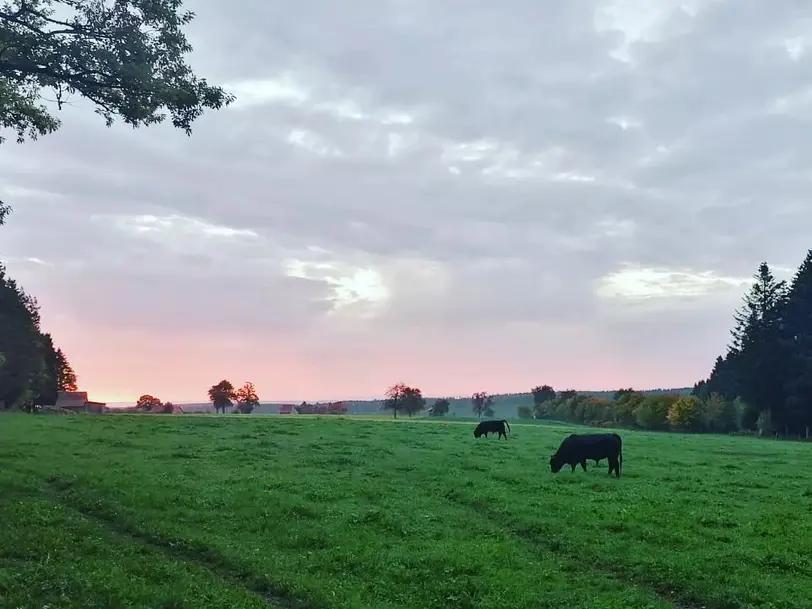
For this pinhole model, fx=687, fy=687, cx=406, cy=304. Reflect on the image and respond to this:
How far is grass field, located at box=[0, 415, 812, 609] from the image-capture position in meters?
13.2

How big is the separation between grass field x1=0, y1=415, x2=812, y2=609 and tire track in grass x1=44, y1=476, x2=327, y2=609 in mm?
57

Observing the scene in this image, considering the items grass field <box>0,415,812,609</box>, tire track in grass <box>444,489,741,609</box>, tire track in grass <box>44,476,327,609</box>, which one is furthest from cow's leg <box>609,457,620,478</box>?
tire track in grass <box>44,476,327,609</box>

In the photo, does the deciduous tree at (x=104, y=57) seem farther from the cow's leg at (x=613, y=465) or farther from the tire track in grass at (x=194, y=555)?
the cow's leg at (x=613, y=465)

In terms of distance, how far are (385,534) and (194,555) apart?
4.83 metres

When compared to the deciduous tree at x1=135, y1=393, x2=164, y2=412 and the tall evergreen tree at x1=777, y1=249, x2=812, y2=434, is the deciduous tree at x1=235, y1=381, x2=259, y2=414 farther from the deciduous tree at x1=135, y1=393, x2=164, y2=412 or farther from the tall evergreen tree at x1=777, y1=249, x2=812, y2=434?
the tall evergreen tree at x1=777, y1=249, x2=812, y2=434

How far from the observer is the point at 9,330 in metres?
82.6

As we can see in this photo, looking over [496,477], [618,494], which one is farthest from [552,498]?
[496,477]

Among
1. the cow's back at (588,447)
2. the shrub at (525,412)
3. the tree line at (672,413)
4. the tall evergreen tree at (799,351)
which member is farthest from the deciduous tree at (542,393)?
the cow's back at (588,447)

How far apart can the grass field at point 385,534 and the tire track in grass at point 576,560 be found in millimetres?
51

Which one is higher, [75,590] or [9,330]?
[9,330]

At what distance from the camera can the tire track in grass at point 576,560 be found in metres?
13.4

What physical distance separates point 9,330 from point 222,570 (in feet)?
265

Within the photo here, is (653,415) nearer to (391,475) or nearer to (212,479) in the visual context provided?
(391,475)

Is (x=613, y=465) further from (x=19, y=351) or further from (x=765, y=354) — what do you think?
(x=19, y=351)
